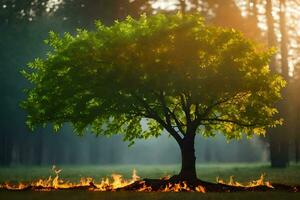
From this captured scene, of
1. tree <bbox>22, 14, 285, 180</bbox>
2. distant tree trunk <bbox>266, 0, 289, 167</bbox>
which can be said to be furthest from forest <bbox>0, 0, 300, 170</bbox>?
tree <bbox>22, 14, 285, 180</bbox>

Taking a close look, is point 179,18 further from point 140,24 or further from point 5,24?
point 5,24

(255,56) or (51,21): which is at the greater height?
(51,21)

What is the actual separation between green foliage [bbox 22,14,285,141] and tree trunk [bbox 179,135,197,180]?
2202 mm

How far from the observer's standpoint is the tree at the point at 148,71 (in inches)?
1127

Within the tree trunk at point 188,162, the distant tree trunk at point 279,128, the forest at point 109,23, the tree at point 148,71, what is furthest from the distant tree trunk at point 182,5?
the tree trunk at point 188,162

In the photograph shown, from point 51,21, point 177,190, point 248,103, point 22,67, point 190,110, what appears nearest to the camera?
point 177,190

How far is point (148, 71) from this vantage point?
2862cm

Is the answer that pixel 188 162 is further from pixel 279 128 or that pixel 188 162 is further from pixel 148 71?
pixel 279 128

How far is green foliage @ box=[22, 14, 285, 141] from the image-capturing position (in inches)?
1126

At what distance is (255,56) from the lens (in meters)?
30.3

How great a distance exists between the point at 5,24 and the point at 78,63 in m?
48.1

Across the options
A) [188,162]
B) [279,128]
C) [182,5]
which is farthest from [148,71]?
[279,128]

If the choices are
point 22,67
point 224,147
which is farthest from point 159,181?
point 224,147

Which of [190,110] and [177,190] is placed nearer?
[177,190]
